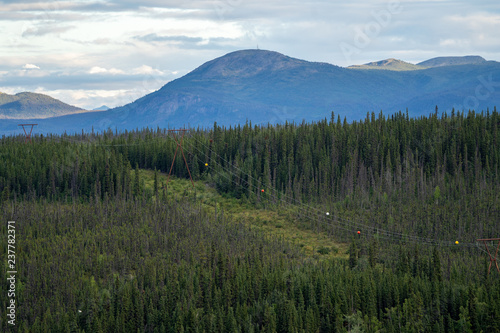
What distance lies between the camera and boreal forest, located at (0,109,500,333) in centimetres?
10550

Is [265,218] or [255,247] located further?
[265,218]

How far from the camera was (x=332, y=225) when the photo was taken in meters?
168

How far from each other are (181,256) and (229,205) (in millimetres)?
53575

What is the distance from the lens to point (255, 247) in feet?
462

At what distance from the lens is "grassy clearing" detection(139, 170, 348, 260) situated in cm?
15438

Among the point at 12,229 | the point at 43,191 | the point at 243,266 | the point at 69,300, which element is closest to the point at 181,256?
the point at 243,266

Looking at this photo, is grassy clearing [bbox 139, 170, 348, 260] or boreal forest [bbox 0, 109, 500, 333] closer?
boreal forest [bbox 0, 109, 500, 333]

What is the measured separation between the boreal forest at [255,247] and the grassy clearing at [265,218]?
1.88 ft

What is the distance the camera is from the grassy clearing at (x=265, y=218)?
154375 millimetres

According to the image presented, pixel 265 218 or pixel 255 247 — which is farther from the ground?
pixel 265 218

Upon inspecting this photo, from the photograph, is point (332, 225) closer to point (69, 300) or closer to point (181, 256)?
point (181, 256)

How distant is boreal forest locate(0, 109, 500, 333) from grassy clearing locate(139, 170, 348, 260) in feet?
1.88

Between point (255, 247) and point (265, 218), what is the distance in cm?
3887

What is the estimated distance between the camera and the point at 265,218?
179 metres
